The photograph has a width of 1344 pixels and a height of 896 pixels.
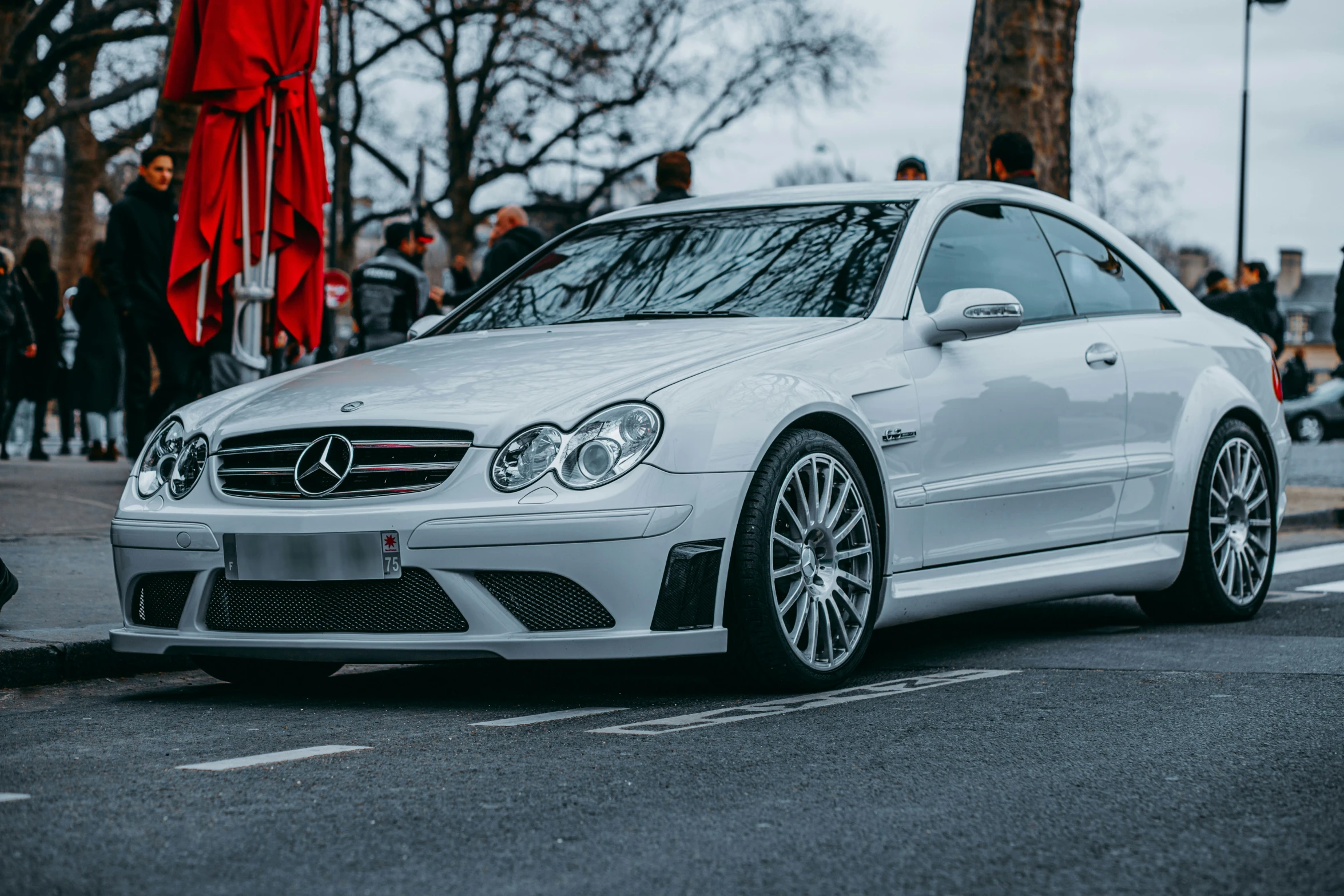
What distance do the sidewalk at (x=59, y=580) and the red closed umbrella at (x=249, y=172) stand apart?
1.21m

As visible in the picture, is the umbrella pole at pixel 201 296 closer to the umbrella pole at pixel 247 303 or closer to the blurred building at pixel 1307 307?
the umbrella pole at pixel 247 303

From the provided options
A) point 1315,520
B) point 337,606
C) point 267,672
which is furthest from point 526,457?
point 1315,520

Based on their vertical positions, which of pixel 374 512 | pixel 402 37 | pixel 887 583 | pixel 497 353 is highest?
pixel 402 37

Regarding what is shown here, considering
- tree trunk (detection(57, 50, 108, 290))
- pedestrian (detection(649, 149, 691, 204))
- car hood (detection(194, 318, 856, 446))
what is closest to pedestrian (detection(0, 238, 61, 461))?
pedestrian (detection(649, 149, 691, 204))

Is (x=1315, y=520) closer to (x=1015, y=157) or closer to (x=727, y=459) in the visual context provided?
(x=1015, y=157)

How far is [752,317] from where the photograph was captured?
5.62 m

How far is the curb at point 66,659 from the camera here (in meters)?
5.46

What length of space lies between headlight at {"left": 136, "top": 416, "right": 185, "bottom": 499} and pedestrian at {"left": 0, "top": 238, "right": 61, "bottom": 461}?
33.0ft

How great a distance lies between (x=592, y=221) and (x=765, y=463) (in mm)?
2254

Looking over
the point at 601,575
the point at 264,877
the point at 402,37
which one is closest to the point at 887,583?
the point at 601,575

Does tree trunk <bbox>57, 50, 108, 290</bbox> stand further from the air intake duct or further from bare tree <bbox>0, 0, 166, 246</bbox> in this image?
the air intake duct

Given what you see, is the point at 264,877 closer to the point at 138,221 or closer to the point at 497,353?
the point at 497,353

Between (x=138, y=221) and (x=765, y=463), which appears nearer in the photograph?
(x=765, y=463)

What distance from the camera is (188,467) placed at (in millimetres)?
5145
